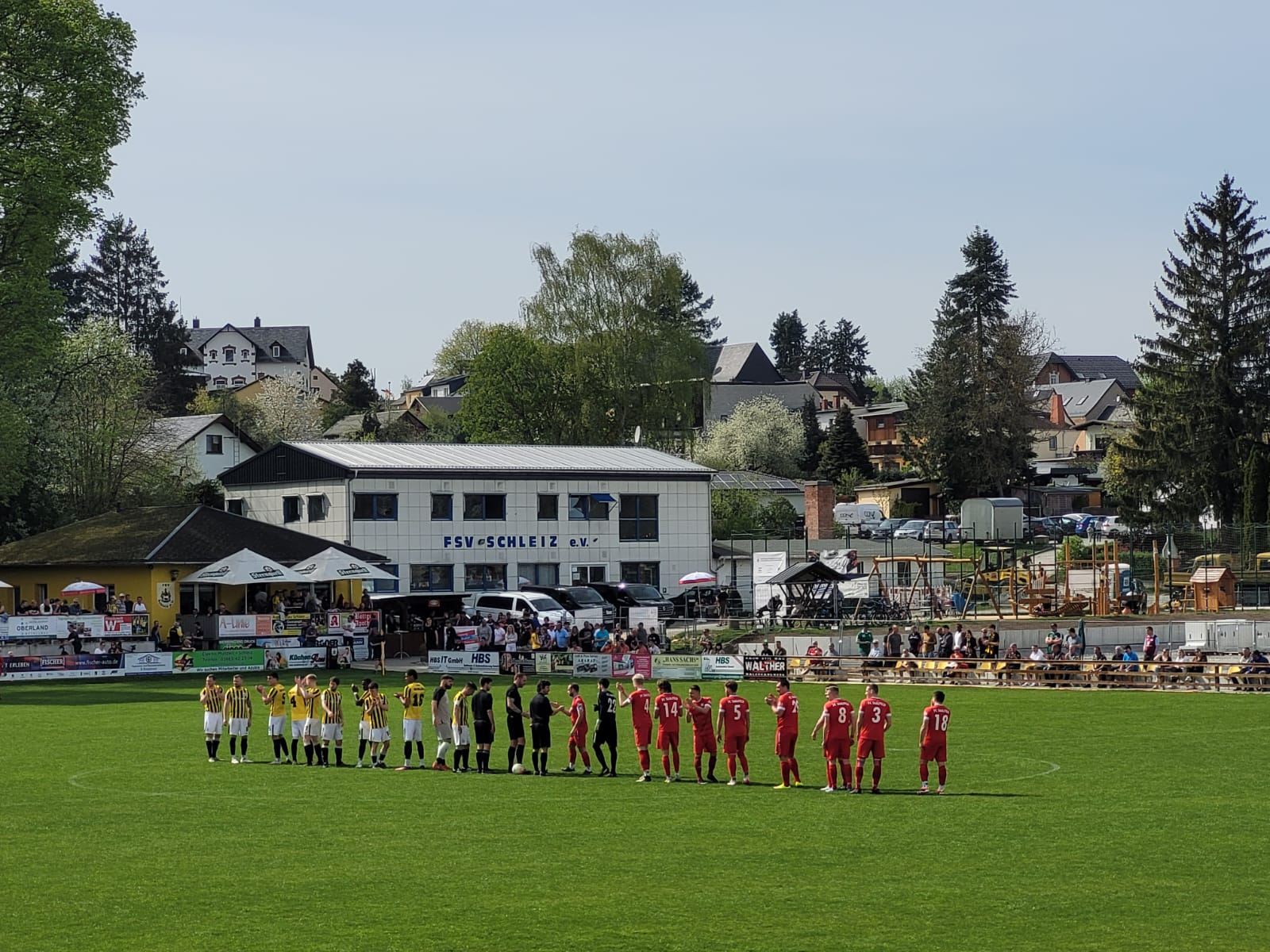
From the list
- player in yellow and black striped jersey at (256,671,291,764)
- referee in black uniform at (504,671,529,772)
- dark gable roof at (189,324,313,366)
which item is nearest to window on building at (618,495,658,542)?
player in yellow and black striped jersey at (256,671,291,764)

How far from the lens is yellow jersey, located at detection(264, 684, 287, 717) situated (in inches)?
1181

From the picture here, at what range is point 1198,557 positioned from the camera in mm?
71688

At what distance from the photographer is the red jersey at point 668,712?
88.1ft

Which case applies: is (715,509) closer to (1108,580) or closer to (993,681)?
(1108,580)

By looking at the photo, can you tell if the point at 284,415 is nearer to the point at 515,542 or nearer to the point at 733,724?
the point at 515,542

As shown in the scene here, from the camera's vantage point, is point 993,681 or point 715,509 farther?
point 715,509

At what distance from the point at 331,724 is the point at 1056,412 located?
5023 inches

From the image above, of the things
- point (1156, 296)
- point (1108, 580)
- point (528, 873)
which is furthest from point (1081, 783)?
point (1156, 296)

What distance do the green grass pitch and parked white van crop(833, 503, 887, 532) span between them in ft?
236

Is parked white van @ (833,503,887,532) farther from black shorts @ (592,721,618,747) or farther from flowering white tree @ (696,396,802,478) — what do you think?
black shorts @ (592,721,618,747)

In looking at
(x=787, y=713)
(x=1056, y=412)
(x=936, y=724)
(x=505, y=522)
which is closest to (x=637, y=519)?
(x=505, y=522)

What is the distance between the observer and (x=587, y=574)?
7069cm

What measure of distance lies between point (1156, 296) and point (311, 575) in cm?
5267

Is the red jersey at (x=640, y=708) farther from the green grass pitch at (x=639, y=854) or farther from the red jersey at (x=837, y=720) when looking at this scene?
the red jersey at (x=837, y=720)
